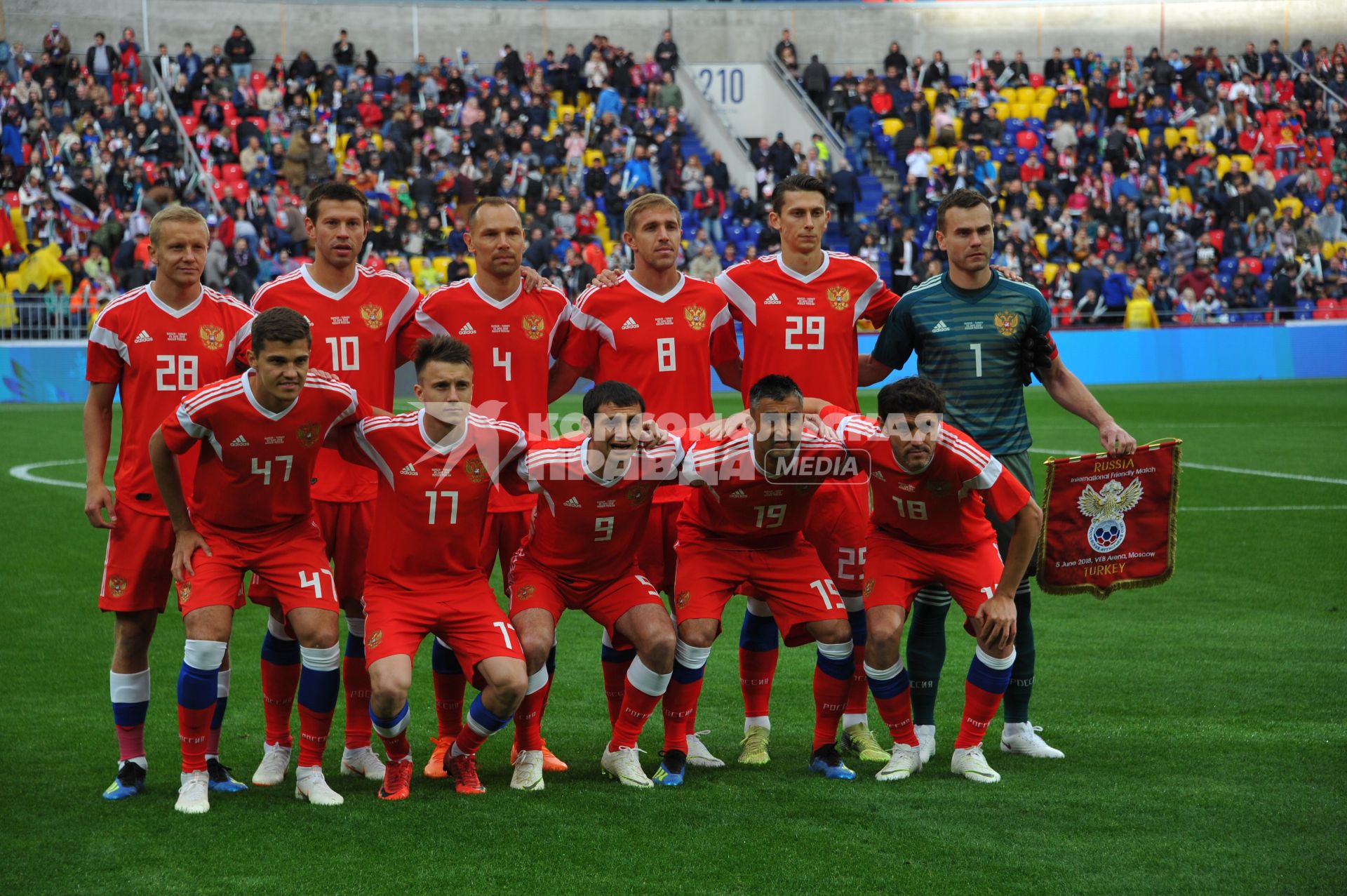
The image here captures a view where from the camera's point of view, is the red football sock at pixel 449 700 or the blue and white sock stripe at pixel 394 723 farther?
the red football sock at pixel 449 700

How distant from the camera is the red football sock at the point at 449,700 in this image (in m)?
6.02

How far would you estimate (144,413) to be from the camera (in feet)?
18.6

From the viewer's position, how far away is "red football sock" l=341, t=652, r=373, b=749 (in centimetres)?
589

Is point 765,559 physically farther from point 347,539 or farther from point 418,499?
point 347,539

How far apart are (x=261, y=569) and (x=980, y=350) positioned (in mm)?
3103

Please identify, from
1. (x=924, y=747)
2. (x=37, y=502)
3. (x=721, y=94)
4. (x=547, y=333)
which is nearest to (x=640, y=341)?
(x=547, y=333)

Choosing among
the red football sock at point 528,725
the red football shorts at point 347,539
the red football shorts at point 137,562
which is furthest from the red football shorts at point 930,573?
the red football shorts at point 137,562

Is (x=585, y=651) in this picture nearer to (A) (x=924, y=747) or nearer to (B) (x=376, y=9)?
(A) (x=924, y=747)

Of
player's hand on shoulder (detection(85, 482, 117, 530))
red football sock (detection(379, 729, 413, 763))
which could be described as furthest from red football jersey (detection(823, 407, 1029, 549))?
player's hand on shoulder (detection(85, 482, 117, 530))

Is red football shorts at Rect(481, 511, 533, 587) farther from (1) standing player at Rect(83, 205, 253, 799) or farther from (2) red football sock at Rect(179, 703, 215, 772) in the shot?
(2) red football sock at Rect(179, 703, 215, 772)

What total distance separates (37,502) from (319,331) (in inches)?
324

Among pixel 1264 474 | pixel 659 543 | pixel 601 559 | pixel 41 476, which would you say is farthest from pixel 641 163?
pixel 601 559

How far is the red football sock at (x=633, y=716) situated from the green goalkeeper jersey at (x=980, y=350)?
5.82 feet

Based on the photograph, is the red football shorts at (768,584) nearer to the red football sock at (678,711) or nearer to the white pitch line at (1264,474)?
the red football sock at (678,711)
